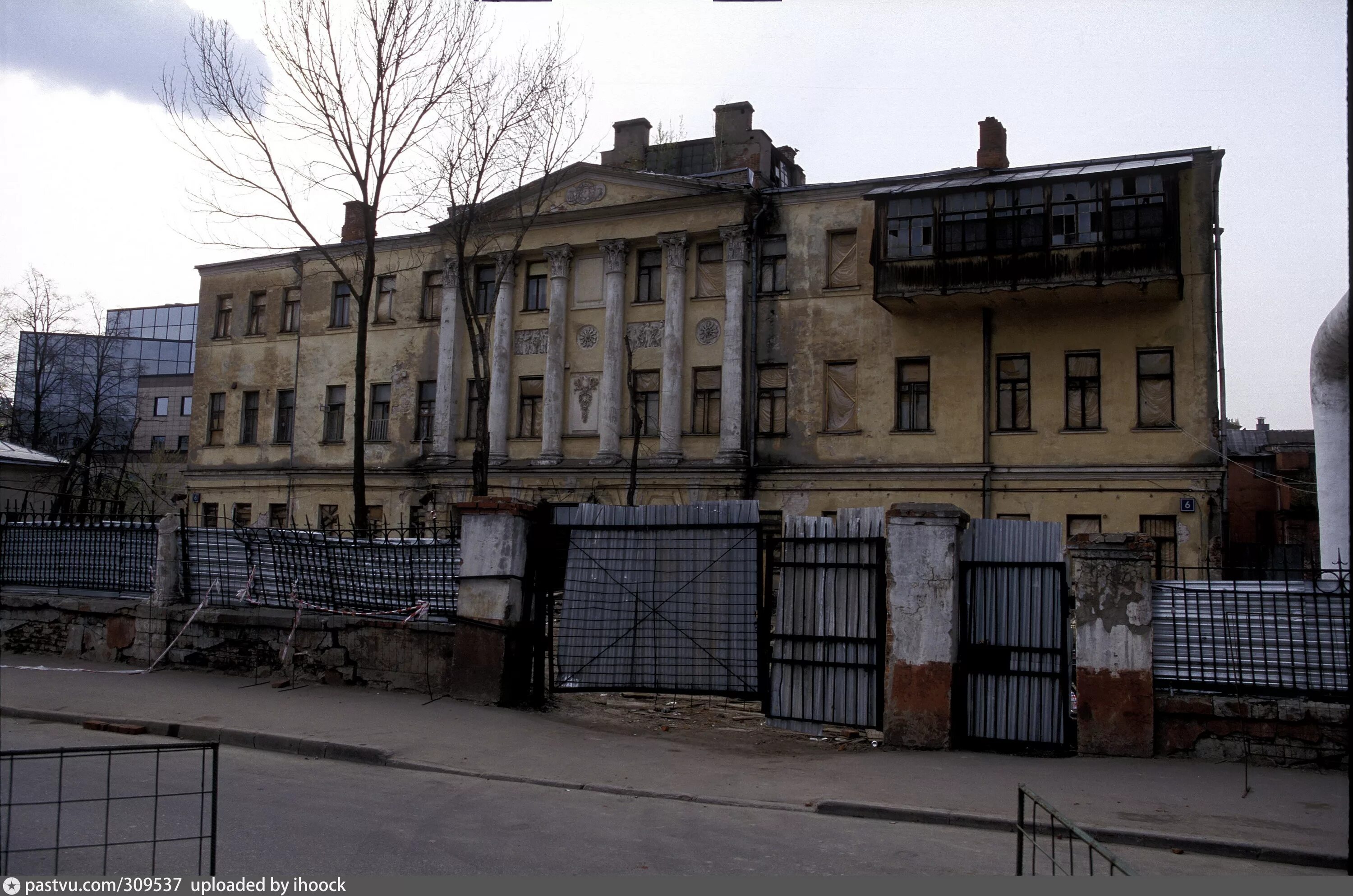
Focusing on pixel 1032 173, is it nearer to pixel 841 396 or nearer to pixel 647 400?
pixel 841 396

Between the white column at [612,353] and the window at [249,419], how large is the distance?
13.6 meters

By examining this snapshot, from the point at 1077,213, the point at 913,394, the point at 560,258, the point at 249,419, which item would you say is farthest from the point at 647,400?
the point at 249,419

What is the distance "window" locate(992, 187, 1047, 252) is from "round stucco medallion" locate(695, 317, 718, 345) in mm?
7777

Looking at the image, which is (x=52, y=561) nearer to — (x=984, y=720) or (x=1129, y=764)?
(x=984, y=720)

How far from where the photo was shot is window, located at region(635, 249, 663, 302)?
28594 mm

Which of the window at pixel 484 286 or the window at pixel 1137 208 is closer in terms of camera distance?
the window at pixel 1137 208

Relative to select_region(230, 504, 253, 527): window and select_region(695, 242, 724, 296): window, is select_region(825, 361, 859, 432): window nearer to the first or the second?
select_region(695, 242, 724, 296): window

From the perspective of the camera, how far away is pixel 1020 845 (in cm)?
445

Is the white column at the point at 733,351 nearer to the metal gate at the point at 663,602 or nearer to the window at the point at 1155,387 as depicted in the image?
the window at the point at 1155,387

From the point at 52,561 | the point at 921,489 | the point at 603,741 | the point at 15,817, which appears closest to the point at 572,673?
the point at 603,741

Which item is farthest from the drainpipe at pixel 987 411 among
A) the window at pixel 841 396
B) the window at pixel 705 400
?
the window at pixel 705 400

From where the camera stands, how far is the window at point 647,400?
28109 millimetres

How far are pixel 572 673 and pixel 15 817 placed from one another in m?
6.66

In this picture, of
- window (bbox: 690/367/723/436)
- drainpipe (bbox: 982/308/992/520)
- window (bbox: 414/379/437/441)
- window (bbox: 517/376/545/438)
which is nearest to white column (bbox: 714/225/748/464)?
window (bbox: 690/367/723/436)
